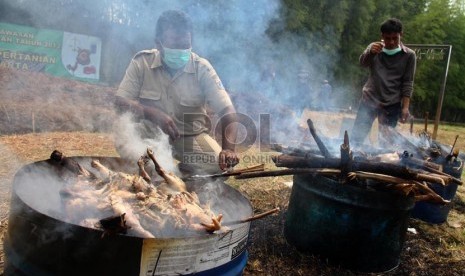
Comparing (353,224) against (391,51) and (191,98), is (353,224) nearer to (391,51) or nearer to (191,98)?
(191,98)

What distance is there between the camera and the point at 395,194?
3320mm

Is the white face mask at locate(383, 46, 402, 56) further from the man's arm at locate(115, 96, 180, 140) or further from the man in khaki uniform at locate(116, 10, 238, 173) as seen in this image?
the man's arm at locate(115, 96, 180, 140)

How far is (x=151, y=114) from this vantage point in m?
3.92

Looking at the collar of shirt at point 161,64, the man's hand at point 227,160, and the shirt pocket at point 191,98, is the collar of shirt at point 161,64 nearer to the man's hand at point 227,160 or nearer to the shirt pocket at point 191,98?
the shirt pocket at point 191,98

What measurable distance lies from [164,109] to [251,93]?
A: 7.04 meters

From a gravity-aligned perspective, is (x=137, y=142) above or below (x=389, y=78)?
below

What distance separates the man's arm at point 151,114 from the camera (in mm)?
3736

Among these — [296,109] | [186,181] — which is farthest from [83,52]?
[186,181]

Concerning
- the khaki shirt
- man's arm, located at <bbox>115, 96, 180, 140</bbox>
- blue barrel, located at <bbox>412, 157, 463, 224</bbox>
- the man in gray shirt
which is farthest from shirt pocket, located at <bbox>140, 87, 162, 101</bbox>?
blue barrel, located at <bbox>412, 157, 463, 224</bbox>

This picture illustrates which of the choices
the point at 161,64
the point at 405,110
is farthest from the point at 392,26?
the point at 161,64

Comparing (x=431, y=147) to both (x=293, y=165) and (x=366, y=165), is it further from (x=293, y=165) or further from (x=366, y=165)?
(x=293, y=165)

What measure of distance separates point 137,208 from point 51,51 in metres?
13.8

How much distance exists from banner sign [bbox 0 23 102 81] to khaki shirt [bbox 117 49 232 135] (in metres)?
11.0

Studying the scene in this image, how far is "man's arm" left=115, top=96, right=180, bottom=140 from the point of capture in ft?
12.3
